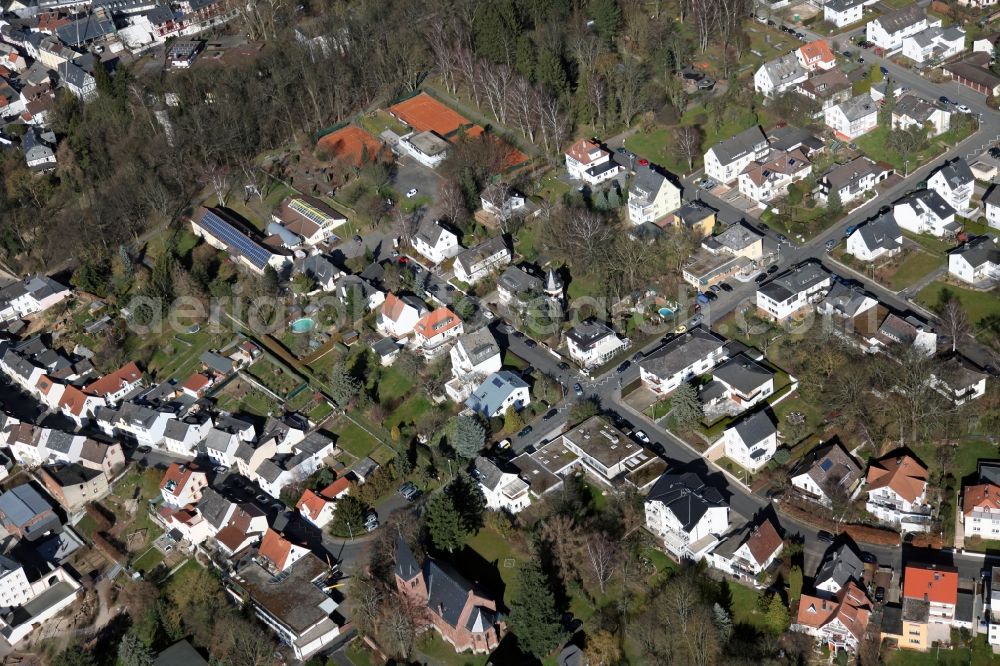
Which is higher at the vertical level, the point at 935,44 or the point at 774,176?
the point at 935,44

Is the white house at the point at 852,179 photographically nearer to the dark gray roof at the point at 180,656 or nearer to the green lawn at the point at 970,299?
the green lawn at the point at 970,299

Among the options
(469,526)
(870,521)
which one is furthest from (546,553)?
(870,521)

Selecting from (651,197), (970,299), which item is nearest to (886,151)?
(970,299)

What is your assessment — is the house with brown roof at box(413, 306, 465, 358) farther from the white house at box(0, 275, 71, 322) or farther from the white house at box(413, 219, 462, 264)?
the white house at box(0, 275, 71, 322)

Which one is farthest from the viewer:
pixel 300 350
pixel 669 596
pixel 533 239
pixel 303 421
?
pixel 533 239

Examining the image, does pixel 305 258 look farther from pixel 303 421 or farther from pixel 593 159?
pixel 593 159

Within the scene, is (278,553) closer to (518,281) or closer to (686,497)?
(686,497)

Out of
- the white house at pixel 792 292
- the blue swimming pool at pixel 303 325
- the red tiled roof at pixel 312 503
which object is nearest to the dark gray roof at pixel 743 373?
the white house at pixel 792 292
